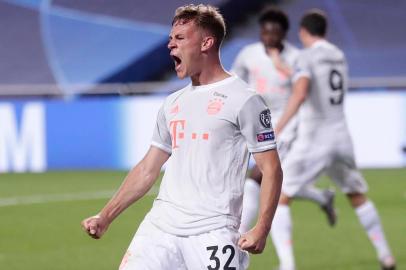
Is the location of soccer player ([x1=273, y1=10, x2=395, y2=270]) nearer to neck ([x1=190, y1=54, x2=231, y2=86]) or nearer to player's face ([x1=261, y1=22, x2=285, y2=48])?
player's face ([x1=261, y1=22, x2=285, y2=48])

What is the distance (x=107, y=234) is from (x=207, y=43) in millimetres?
7140

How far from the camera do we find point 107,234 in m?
12.4

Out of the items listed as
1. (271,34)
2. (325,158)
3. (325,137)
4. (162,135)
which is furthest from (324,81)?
(162,135)

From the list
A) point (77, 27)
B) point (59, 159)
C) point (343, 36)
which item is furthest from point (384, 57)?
point (59, 159)

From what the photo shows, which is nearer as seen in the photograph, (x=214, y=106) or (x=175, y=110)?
(x=214, y=106)

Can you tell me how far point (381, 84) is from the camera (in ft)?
70.8

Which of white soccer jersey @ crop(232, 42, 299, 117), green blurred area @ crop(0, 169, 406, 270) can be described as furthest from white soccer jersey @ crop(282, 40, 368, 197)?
white soccer jersey @ crop(232, 42, 299, 117)

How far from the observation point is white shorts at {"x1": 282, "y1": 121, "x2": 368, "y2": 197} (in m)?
9.90

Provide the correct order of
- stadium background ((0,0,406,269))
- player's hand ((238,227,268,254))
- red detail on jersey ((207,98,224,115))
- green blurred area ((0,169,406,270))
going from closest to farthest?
player's hand ((238,227,268,254)), red detail on jersey ((207,98,224,115)), green blurred area ((0,169,406,270)), stadium background ((0,0,406,269))

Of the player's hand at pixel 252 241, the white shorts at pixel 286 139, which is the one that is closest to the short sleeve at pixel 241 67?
the white shorts at pixel 286 139

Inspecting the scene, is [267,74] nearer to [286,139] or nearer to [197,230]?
[286,139]

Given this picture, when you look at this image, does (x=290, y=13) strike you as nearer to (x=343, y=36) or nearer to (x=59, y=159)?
(x=343, y=36)

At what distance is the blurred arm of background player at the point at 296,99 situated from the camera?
9.22 m

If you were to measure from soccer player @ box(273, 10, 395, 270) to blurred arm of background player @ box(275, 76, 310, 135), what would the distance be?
0.85 feet
